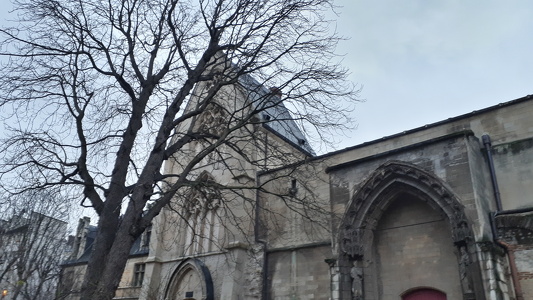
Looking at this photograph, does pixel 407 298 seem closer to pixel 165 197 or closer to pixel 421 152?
pixel 421 152

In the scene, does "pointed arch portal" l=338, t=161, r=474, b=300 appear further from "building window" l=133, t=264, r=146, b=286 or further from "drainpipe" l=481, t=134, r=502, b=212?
"building window" l=133, t=264, r=146, b=286

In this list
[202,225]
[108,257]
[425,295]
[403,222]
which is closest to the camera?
[108,257]

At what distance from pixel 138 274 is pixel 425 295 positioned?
13.9 metres

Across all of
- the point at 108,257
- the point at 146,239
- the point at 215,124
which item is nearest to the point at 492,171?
the point at 108,257

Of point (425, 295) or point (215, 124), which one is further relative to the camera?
point (215, 124)

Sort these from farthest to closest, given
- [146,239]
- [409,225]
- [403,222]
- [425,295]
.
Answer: [146,239] → [403,222] → [409,225] → [425,295]

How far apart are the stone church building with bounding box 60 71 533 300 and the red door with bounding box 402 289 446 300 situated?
1.0 inches

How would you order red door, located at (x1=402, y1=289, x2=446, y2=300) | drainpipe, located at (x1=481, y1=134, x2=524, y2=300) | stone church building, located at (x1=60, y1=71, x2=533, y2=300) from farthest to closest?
red door, located at (x1=402, y1=289, x2=446, y2=300) < stone church building, located at (x1=60, y1=71, x2=533, y2=300) < drainpipe, located at (x1=481, y1=134, x2=524, y2=300)

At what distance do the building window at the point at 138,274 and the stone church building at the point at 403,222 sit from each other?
6158mm

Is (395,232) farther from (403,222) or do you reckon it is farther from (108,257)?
(108,257)

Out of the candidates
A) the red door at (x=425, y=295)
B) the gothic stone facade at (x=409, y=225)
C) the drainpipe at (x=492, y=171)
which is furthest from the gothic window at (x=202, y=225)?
the drainpipe at (x=492, y=171)

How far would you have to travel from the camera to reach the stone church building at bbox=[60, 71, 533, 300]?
902cm

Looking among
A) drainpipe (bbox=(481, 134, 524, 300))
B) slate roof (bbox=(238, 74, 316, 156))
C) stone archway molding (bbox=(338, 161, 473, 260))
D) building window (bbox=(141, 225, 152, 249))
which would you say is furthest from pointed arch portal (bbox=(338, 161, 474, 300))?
building window (bbox=(141, 225, 152, 249))

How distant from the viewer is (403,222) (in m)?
11.3
